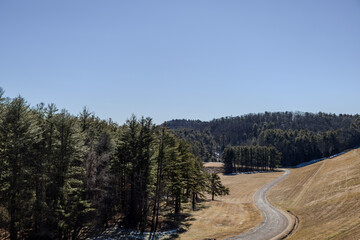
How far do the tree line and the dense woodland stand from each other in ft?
338

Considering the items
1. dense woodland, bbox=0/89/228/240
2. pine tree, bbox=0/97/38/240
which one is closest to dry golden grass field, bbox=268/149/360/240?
dense woodland, bbox=0/89/228/240

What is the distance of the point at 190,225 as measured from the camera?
1337 inches

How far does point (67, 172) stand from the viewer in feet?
79.1

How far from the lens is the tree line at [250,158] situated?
135 metres

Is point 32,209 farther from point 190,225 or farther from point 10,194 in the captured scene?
point 190,225

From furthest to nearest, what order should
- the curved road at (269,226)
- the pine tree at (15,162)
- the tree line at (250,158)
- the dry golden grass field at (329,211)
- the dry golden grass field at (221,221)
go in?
the tree line at (250,158) < the dry golden grass field at (221,221) < the curved road at (269,226) < the dry golden grass field at (329,211) < the pine tree at (15,162)

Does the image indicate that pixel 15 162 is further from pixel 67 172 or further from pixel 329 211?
pixel 329 211

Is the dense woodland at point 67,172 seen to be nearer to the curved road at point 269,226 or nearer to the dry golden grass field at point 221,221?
the dry golden grass field at point 221,221

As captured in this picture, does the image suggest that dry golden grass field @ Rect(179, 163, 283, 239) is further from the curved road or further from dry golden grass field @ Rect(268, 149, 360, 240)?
dry golden grass field @ Rect(268, 149, 360, 240)

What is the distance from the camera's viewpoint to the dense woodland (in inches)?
810

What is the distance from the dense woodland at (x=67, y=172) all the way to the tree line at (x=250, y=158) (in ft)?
338

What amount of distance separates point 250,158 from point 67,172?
13249cm

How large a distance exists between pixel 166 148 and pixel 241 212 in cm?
2344

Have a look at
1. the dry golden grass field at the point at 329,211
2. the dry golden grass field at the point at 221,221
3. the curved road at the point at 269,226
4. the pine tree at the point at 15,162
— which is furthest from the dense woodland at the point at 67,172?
the dry golden grass field at the point at 329,211
